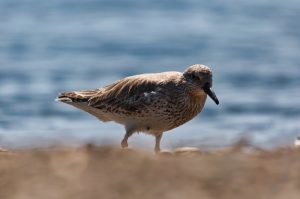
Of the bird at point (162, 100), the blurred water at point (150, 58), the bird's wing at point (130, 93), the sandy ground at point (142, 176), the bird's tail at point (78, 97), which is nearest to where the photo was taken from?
the sandy ground at point (142, 176)

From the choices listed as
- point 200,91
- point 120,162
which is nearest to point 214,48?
point 200,91

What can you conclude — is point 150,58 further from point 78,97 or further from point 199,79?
point 199,79

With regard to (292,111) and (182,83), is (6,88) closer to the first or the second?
(292,111)

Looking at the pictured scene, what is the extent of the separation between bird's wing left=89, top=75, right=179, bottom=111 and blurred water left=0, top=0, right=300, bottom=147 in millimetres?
911

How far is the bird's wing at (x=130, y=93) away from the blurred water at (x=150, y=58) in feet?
2.99

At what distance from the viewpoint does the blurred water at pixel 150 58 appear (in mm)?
18016

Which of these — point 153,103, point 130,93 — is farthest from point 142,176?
point 130,93

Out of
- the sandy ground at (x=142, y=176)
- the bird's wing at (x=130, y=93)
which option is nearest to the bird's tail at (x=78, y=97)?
the bird's wing at (x=130, y=93)

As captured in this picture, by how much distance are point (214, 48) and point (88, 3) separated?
848 cm

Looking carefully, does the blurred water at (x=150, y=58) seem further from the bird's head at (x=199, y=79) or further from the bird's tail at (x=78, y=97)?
the bird's tail at (x=78, y=97)

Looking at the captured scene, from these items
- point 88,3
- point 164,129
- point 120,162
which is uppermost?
point 120,162

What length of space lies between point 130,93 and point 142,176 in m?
4.39

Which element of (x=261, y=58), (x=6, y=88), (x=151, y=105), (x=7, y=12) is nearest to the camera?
(x=151, y=105)

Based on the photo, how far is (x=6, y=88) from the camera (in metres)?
21.5
